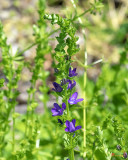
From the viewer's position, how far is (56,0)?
17.3ft

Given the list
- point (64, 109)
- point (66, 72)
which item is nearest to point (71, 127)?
point (64, 109)

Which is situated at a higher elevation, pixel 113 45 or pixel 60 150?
pixel 113 45

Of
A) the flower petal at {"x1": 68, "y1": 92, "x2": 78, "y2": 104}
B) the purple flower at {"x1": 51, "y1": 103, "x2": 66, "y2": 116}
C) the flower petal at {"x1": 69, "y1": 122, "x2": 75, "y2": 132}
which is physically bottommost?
the flower petal at {"x1": 69, "y1": 122, "x2": 75, "y2": 132}

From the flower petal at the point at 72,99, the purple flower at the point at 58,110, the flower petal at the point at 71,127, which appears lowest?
the flower petal at the point at 71,127

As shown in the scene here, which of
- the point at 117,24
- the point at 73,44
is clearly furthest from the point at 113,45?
the point at 73,44

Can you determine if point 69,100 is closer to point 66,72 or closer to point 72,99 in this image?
point 72,99

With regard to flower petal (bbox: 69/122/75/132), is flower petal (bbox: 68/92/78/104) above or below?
above

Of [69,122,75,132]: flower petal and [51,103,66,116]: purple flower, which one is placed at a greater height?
[51,103,66,116]: purple flower

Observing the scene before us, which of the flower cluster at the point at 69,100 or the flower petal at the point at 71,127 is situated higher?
the flower cluster at the point at 69,100

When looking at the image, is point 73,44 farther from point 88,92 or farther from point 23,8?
point 23,8

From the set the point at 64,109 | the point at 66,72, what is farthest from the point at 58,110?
the point at 66,72

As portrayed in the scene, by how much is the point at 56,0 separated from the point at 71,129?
14.7 feet

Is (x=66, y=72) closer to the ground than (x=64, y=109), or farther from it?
farther from it

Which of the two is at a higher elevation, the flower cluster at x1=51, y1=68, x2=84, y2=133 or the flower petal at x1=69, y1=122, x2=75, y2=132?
the flower cluster at x1=51, y1=68, x2=84, y2=133
